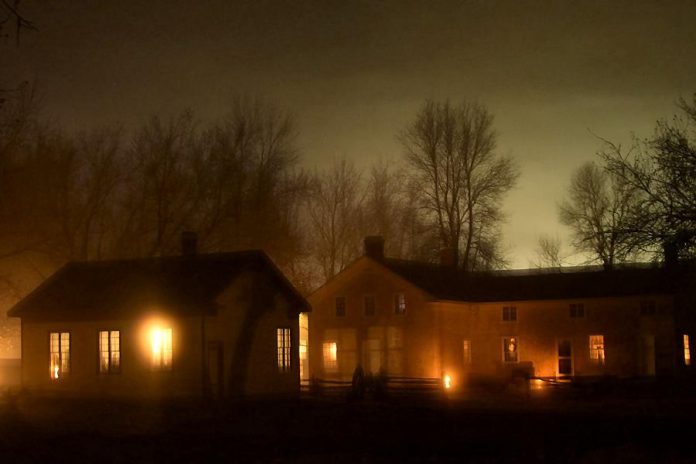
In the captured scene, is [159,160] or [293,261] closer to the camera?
[159,160]

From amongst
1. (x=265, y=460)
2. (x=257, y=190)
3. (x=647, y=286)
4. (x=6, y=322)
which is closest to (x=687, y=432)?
(x=265, y=460)

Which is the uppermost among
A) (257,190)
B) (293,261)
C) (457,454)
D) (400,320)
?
(257,190)

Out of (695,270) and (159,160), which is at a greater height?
(159,160)

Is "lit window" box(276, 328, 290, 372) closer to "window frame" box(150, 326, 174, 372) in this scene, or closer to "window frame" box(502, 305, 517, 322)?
"window frame" box(150, 326, 174, 372)

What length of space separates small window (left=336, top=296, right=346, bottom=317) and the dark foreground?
62.0ft

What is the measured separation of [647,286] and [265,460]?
3527cm

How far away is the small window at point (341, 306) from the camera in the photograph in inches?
2376

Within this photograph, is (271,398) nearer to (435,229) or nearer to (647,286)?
(647,286)

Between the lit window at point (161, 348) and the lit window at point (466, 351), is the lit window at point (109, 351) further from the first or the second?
the lit window at point (466, 351)

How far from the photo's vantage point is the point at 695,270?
27953 millimetres

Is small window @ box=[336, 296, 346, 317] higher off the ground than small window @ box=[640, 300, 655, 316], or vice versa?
small window @ box=[336, 296, 346, 317]

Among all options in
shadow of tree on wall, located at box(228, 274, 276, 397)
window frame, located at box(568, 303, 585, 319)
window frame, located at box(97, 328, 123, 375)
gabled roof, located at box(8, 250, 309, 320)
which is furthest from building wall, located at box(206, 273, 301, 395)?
window frame, located at box(568, 303, 585, 319)

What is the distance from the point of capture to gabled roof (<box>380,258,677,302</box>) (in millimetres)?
56594

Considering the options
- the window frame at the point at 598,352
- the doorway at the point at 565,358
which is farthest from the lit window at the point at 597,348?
the doorway at the point at 565,358
